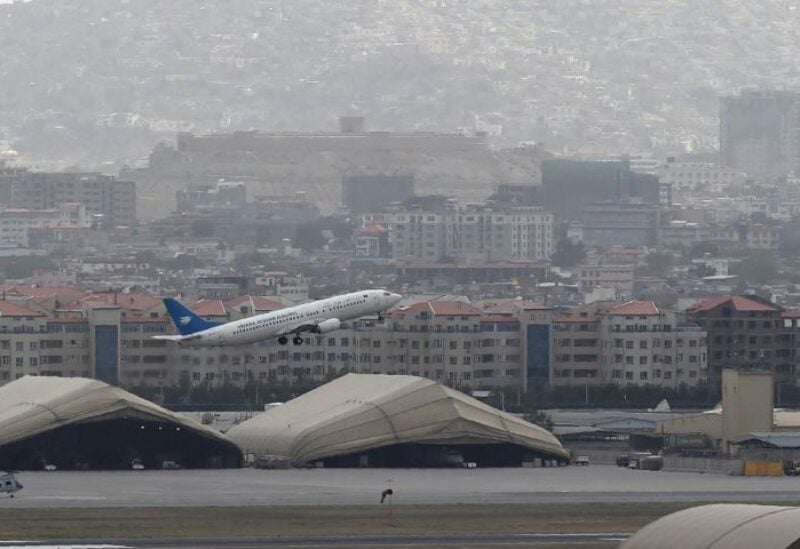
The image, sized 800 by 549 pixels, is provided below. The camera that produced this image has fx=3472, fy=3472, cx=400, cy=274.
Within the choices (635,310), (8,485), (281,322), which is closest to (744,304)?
(635,310)

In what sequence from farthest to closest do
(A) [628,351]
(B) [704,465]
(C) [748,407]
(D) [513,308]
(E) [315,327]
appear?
(D) [513,308] → (A) [628,351] → (E) [315,327] → (C) [748,407] → (B) [704,465]

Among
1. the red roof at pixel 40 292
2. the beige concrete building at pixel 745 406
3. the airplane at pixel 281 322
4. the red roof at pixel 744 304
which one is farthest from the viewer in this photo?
the red roof at pixel 40 292

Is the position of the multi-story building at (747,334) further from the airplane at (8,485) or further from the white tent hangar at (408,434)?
the airplane at (8,485)

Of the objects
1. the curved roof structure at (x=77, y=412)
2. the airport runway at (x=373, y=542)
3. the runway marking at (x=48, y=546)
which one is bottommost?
the airport runway at (x=373, y=542)

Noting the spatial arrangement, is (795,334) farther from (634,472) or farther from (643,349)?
(634,472)

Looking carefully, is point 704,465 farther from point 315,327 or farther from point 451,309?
point 451,309

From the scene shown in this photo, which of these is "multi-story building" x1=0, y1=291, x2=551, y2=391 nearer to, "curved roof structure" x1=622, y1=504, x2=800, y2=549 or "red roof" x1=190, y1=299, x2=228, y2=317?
"red roof" x1=190, y1=299, x2=228, y2=317

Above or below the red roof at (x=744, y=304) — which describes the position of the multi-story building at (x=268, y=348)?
below

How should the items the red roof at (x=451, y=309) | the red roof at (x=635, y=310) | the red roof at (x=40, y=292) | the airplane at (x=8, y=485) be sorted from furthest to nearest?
the red roof at (x=40, y=292) → the red roof at (x=635, y=310) → the red roof at (x=451, y=309) → the airplane at (x=8, y=485)

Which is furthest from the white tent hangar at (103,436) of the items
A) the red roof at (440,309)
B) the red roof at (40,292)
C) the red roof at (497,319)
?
the red roof at (40,292)
